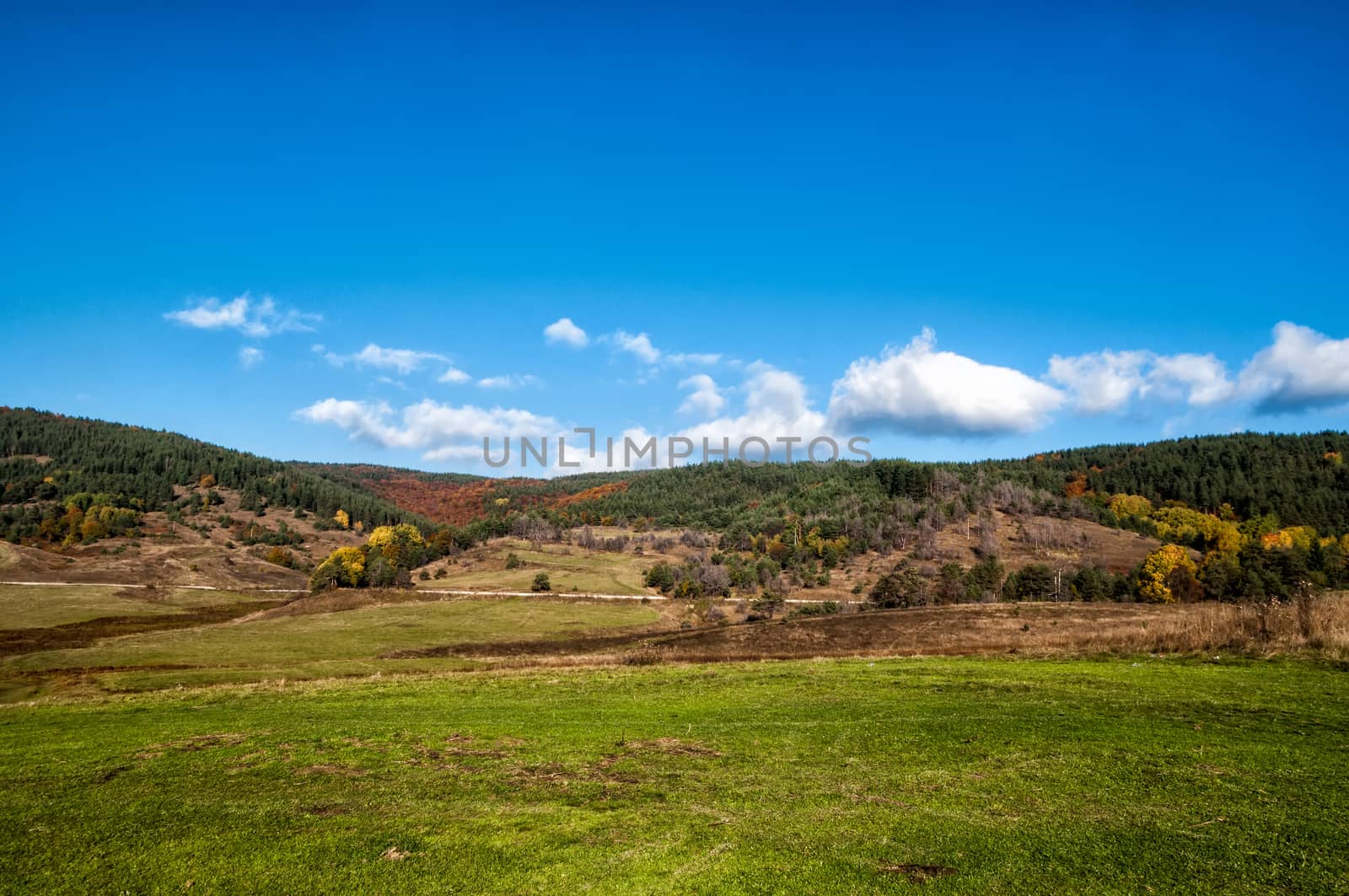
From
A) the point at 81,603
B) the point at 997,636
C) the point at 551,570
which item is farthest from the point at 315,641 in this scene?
the point at 551,570

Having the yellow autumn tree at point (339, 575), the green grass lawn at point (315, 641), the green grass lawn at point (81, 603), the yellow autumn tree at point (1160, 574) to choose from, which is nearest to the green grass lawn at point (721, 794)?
the green grass lawn at point (315, 641)

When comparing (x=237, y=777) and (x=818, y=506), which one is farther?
(x=818, y=506)

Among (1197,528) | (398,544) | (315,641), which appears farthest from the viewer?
(1197,528)

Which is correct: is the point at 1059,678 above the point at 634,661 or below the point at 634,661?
above

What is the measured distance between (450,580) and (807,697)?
114 m

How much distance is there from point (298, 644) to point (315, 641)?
2731mm

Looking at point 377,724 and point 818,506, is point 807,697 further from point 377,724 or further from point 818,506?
point 818,506

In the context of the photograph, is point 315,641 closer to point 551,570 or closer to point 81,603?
point 81,603

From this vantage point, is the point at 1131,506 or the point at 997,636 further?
the point at 1131,506

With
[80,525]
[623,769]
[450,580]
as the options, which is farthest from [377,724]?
[80,525]

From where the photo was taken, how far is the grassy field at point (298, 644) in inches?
1690

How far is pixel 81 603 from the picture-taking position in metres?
96.5

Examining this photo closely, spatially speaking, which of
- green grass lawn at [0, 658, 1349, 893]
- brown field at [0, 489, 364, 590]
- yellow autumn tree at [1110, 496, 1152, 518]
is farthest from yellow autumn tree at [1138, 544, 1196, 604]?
brown field at [0, 489, 364, 590]

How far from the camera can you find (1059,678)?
23.2 meters
